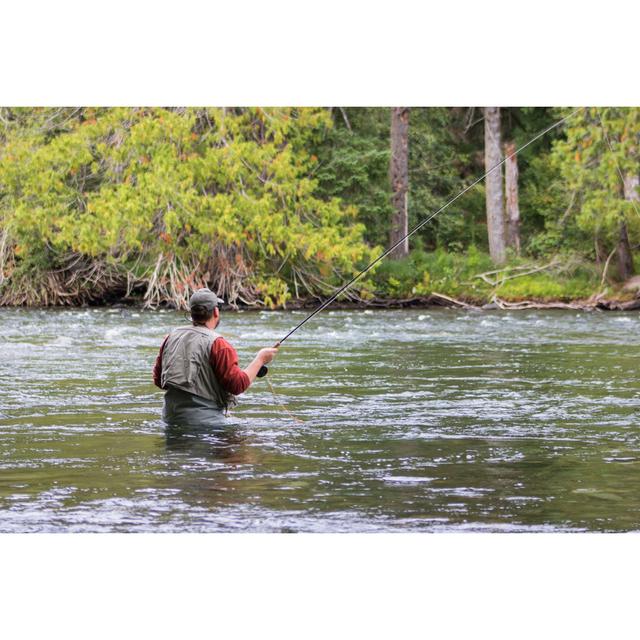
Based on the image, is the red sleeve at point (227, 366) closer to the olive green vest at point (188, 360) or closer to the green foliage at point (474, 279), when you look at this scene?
the olive green vest at point (188, 360)

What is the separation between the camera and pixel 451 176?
90.5 ft

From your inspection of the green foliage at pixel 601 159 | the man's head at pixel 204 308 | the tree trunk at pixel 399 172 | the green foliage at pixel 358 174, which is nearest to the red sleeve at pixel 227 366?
the man's head at pixel 204 308

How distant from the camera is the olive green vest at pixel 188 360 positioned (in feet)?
22.1

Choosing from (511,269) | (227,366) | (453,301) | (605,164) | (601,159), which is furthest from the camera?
(511,269)

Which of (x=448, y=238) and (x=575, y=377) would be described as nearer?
(x=575, y=377)

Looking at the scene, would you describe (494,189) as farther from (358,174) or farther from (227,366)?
(227,366)

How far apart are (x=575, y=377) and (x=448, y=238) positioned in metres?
17.0

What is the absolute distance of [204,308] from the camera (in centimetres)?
681

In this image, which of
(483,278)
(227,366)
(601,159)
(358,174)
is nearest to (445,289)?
(483,278)

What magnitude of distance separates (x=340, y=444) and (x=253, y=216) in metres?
14.2

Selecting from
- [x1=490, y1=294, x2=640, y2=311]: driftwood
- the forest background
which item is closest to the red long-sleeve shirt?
the forest background

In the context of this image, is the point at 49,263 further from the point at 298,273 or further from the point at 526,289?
the point at 526,289

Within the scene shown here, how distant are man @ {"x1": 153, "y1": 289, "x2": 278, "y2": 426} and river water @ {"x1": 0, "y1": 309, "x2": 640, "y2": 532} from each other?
16 cm
